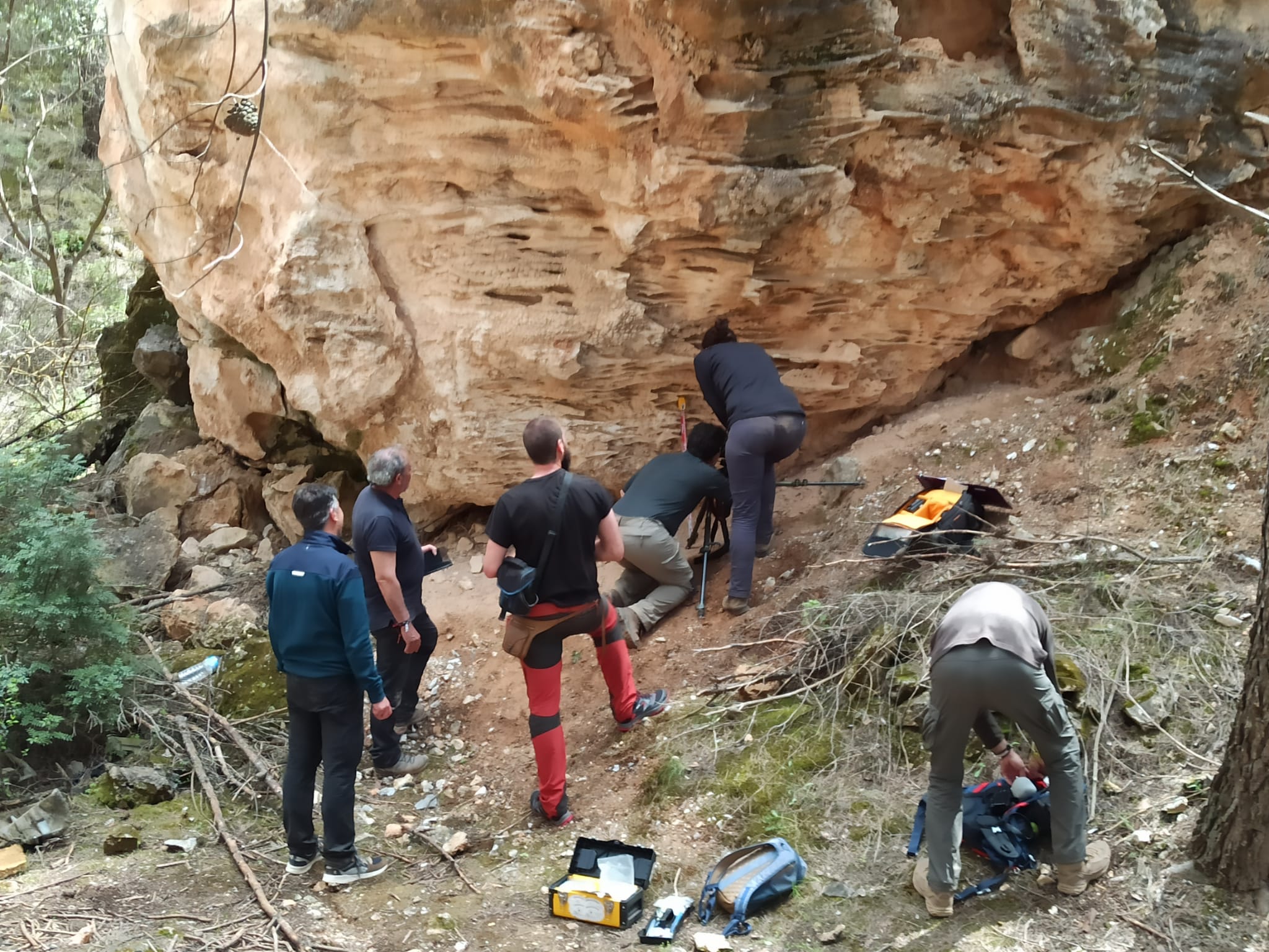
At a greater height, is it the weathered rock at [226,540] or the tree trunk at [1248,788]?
the tree trunk at [1248,788]

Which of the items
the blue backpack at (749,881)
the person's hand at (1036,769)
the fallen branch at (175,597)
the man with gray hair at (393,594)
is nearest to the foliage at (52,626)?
the man with gray hair at (393,594)

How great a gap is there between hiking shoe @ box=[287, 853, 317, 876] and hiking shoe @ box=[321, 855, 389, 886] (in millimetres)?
78

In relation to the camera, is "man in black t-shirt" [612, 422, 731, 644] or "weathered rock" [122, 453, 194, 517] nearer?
"man in black t-shirt" [612, 422, 731, 644]

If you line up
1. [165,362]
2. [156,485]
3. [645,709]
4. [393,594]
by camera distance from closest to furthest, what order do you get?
[393,594]
[645,709]
[156,485]
[165,362]

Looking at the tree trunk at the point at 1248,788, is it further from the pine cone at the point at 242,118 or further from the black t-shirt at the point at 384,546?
the pine cone at the point at 242,118

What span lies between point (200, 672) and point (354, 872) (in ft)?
7.53

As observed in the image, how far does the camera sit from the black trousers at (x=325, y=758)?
11.5 feet

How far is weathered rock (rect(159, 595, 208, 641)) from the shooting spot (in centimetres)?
614

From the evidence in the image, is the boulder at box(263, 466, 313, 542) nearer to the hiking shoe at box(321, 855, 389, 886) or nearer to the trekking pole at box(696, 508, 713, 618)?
the trekking pole at box(696, 508, 713, 618)

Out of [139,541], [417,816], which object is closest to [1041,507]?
[417,816]

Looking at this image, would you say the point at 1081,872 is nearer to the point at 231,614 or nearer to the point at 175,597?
the point at 231,614

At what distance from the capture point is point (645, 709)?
4465 millimetres

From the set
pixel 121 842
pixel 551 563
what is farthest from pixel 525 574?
pixel 121 842

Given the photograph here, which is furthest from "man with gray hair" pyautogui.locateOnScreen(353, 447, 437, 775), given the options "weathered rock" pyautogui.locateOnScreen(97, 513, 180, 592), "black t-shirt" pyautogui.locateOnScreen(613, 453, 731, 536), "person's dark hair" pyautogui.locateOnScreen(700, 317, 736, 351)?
"weathered rock" pyautogui.locateOnScreen(97, 513, 180, 592)
